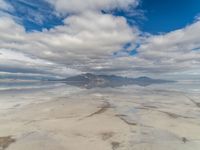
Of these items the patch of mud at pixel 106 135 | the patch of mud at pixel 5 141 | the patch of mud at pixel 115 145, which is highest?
the patch of mud at pixel 106 135

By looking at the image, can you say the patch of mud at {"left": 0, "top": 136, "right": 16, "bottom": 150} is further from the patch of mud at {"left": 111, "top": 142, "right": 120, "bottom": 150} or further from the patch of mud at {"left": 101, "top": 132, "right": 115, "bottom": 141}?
the patch of mud at {"left": 111, "top": 142, "right": 120, "bottom": 150}

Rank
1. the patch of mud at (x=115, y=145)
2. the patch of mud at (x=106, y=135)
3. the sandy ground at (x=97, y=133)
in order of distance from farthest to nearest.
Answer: the patch of mud at (x=106, y=135)
the sandy ground at (x=97, y=133)
the patch of mud at (x=115, y=145)

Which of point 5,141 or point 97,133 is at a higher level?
point 97,133

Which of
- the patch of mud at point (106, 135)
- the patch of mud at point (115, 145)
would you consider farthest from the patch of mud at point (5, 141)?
the patch of mud at point (115, 145)

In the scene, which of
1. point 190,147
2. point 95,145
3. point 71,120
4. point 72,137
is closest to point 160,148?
point 190,147

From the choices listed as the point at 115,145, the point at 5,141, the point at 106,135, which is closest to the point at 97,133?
the point at 106,135

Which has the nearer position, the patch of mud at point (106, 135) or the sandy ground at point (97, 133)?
the sandy ground at point (97, 133)

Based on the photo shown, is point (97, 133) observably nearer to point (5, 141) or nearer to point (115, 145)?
point (115, 145)

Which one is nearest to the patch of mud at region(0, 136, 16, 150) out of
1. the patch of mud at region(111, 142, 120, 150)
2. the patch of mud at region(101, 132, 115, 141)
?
the patch of mud at region(101, 132, 115, 141)

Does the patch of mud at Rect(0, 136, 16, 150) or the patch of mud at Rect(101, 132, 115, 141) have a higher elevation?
the patch of mud at Rect(101, 132, 115, 141)

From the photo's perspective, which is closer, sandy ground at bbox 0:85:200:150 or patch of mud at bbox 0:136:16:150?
patch of mud at bbox 0:136:16:150

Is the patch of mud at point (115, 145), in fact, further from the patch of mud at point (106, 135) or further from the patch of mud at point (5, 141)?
the patch of mud at point (5, 141)
